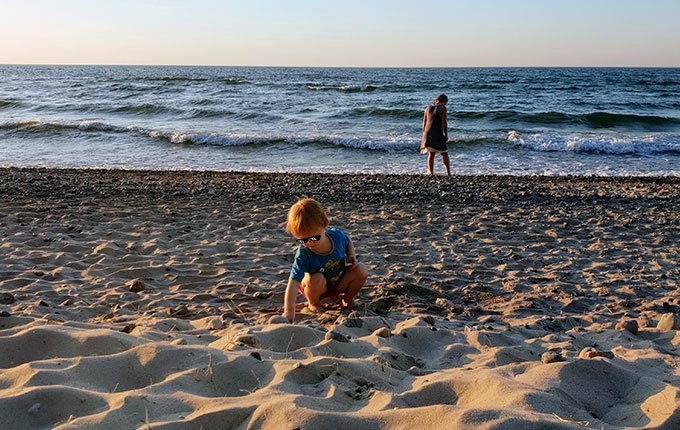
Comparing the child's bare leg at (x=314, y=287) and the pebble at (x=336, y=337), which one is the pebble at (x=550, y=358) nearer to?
the pebble at (x=336, y=337)

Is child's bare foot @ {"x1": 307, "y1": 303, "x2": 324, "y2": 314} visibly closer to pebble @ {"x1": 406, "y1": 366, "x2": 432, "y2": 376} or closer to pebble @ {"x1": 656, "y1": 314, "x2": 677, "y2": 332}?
pebble @ {"x1": 406, "y1": 366, "x2": 432, "y2": 376}

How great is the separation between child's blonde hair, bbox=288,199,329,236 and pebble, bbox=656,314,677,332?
2.30 metres

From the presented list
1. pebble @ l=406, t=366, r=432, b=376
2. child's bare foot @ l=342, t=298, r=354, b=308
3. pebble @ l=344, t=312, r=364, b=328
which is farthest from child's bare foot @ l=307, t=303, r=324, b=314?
pebble @ l=406, t=366, r=432, b=376

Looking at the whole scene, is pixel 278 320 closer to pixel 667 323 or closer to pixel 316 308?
pixel 316 308

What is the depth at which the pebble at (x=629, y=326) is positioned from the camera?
3.33 m

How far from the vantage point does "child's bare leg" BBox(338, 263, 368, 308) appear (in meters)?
3.69

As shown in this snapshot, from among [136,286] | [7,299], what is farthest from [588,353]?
[7,299]

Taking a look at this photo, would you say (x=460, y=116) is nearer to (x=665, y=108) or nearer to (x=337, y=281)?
(x=665, y=108)

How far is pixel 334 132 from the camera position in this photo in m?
17.1

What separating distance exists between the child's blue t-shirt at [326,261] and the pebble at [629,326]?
73.5 inches

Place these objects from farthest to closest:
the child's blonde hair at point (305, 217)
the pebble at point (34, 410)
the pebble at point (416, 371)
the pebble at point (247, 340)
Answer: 1. the child's blonde hair at point (305, 217)
2. the pebble at point (247, 340)
3. the pebble at point (416, 371)
4. the pebble at point (34, 410)

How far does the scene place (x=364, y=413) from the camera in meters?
2.06

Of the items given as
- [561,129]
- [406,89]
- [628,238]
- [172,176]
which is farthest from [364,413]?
[406,89]

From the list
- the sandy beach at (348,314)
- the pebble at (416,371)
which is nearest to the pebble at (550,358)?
the sandy beach at (348,314)
